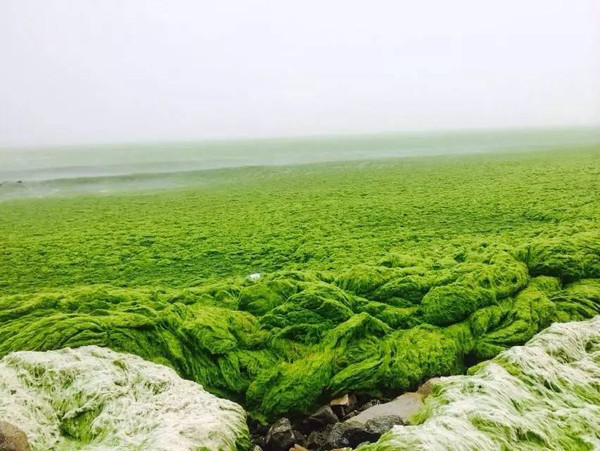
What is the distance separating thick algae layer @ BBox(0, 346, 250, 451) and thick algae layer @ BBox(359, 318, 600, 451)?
863 mm

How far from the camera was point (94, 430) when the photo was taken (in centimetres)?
243

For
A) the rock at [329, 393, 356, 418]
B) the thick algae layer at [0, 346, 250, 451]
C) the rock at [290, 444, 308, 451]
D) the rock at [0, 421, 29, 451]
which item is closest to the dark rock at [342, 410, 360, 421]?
the rock at [329, 393, 356, 418]

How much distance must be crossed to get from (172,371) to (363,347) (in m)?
1.38

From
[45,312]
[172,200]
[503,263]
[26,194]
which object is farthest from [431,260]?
[26,194]

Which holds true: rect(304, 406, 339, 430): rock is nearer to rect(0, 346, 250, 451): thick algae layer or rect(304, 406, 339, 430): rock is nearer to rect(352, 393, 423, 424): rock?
rect(352, 393, 423, 424): rock

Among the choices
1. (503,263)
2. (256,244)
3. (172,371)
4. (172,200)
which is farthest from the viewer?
(172,200)

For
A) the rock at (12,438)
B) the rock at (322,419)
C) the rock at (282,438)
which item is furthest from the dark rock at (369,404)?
the rock at (12,438)

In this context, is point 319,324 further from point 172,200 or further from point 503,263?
point 172,200

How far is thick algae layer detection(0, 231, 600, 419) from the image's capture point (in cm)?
310

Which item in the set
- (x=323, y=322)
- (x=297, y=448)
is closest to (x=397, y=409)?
(x=297, y=448)

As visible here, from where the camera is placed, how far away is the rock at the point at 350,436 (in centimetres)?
243

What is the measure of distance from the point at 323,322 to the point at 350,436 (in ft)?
3.91

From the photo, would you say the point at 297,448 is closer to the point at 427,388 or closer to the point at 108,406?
the point at 427,388

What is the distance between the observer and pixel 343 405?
2.88 m
